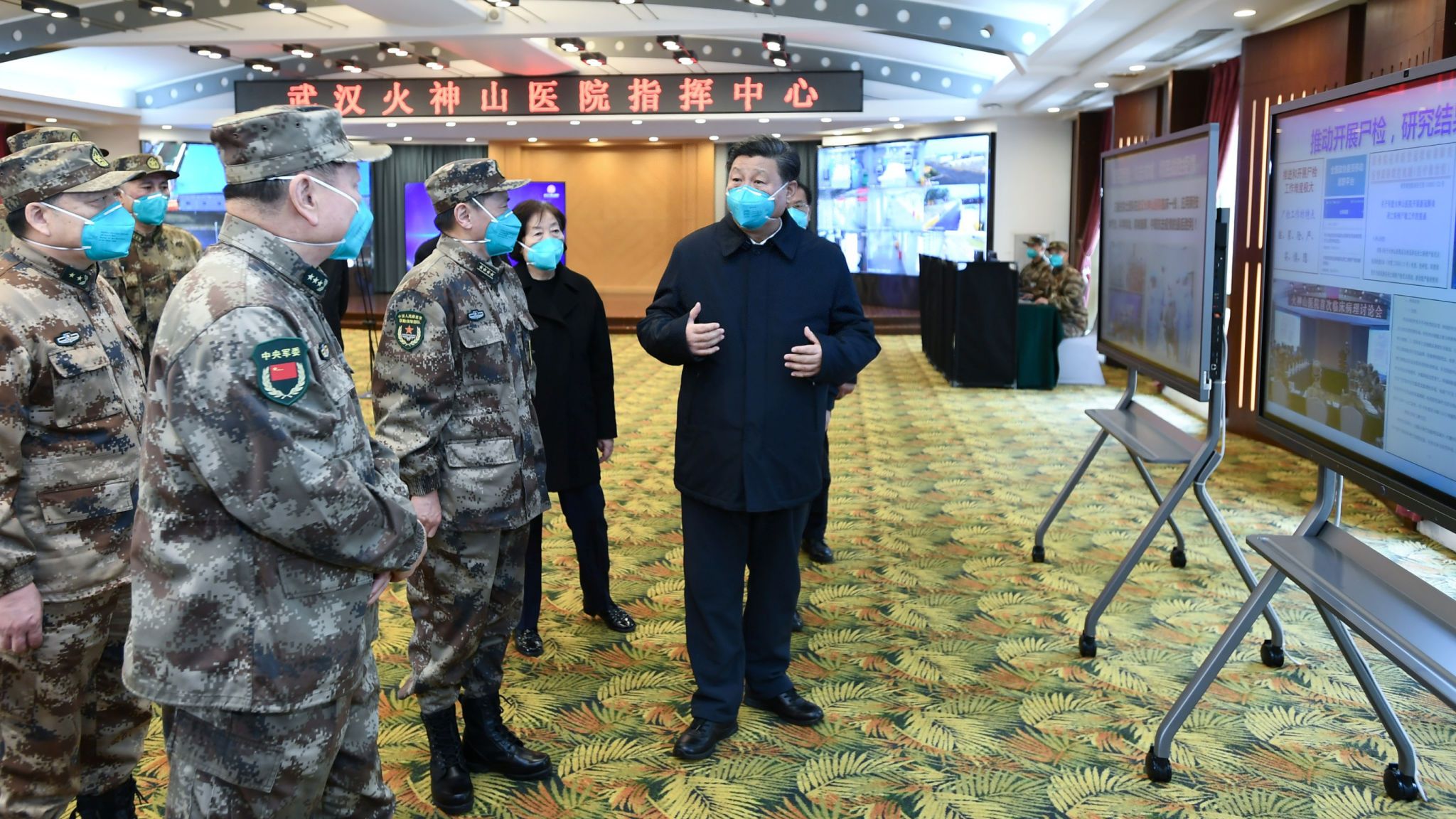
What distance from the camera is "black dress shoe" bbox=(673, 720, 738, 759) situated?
2.92 metres

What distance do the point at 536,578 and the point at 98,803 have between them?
1.47 metres

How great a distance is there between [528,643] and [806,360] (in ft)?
4.95

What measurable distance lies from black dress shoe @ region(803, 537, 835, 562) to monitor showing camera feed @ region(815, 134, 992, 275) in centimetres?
1005

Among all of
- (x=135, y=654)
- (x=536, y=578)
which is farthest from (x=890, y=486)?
(x=135, y=654)

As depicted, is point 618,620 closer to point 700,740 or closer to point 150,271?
point 700,740

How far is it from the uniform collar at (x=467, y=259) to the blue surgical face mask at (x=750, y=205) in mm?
650

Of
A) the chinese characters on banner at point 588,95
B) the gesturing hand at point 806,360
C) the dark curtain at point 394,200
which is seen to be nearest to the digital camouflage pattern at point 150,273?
the gesturing hand at point 806,360

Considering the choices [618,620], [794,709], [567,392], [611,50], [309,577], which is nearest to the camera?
[309,577]


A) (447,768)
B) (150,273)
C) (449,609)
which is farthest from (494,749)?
(150,273)

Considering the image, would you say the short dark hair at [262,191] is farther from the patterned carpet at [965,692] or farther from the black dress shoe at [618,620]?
the black dress shoe at [618,620]

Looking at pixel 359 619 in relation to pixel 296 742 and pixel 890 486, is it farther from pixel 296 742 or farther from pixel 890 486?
pixel 890 486

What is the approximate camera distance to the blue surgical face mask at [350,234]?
1.77 meters

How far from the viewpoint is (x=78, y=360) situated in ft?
7.26

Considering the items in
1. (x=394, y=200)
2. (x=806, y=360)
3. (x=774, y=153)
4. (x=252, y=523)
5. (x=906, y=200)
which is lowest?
(x=252, y=523)
